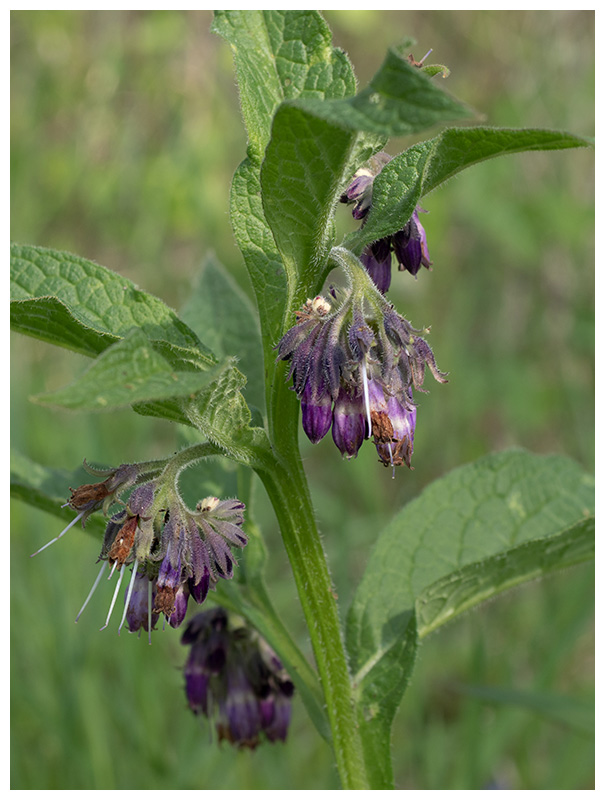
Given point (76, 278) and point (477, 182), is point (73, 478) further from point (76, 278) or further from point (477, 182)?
point (477, 182)

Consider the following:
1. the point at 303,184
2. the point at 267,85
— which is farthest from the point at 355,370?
the point at 267,85

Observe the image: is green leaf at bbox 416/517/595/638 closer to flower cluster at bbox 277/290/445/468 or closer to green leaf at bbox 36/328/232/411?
flower cluster at bbox 277/290/445/468

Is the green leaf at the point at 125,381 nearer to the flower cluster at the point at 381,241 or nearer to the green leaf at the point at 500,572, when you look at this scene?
the flower cluster at the point at 381,241

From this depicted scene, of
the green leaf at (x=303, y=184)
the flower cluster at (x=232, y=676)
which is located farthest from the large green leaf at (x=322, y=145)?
the flower cluster at (x=232, y=676)

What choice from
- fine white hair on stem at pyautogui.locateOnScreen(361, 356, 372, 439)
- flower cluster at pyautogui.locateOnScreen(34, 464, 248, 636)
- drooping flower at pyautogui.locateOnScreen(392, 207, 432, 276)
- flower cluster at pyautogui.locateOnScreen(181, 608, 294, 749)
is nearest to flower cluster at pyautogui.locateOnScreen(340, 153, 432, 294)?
drooping flower at pyautogui.locateOnScreen(392, 207, 432, 276)
